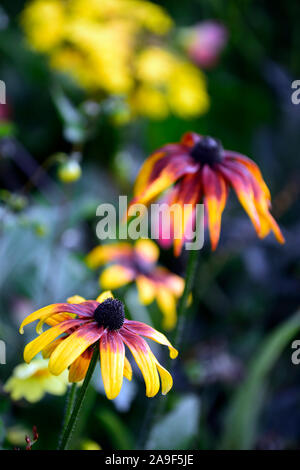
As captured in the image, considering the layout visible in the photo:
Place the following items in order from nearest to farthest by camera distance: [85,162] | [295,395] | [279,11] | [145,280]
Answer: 1. [145,280]
2. [295,395]
3. [85,162]
4. [279,11]

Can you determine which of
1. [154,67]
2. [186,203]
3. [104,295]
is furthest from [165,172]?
[154,67]

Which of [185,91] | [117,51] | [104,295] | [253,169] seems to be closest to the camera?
[104,295]

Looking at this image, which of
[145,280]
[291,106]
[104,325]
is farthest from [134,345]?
[291,106]

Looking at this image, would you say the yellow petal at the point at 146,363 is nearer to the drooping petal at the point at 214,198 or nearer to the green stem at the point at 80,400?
the green stem at the point at 80,400

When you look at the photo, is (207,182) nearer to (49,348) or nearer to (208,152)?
(208,152)

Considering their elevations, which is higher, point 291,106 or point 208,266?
point 291,106

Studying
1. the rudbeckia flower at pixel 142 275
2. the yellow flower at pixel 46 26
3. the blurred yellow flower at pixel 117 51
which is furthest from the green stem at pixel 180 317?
the yellow flower at pixel 46 26

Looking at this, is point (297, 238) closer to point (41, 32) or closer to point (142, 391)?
point (142, 391)

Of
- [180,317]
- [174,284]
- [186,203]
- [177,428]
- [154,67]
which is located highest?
[154,67]
